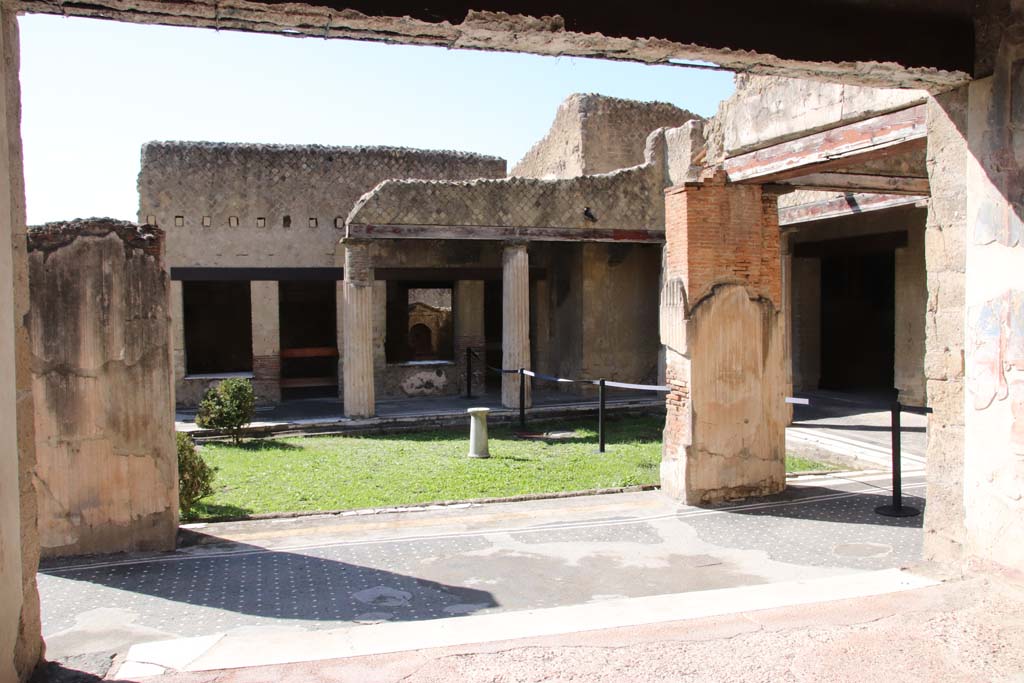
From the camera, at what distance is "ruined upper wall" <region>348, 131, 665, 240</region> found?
41.8 feet

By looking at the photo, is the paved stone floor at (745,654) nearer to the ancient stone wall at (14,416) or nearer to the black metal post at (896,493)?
the ancient stone wall at (14,416)

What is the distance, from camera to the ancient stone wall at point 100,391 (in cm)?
560

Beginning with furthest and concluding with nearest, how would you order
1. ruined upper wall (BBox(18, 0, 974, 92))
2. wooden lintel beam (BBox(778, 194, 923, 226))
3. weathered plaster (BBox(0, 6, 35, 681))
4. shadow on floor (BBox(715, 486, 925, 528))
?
wooden lintel beam (BBox(778, 194, 923, 226))
shadow on floor (BBox(715, 486, 925, 528))
ruined upper wall (BBox(18, 0, 974, 92))
weathered plaster (BBox(0, 6, 35, 681))

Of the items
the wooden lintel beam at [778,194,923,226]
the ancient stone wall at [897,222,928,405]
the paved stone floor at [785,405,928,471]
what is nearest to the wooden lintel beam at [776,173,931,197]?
the paved stone floor at [785,405,928,471]

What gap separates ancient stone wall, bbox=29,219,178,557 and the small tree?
5748mm

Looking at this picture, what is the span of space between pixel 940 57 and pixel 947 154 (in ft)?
1.71

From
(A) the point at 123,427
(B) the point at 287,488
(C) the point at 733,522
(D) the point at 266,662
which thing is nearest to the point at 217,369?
(B) the point at 287,488

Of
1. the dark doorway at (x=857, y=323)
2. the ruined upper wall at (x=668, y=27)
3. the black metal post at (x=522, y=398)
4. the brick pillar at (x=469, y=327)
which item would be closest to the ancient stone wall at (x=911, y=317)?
the dark doorway at (x=857, y=323)

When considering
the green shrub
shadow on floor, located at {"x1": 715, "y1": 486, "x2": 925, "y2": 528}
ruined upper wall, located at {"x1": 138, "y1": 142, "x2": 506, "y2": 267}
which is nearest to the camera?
shadow on floor, located at {"x1": 715, "y1": 486, "x2": 925, "y2": 528}

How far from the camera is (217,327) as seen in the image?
64.9ft

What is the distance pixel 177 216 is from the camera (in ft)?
48.6

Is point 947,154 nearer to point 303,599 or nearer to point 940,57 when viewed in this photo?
point 940,57

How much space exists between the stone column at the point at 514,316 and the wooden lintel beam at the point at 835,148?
6.91 metres

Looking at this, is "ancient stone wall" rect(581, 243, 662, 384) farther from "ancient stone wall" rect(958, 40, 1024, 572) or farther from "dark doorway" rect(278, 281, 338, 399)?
"ancient stone wall" rect(958, 40, 1024, 572)
